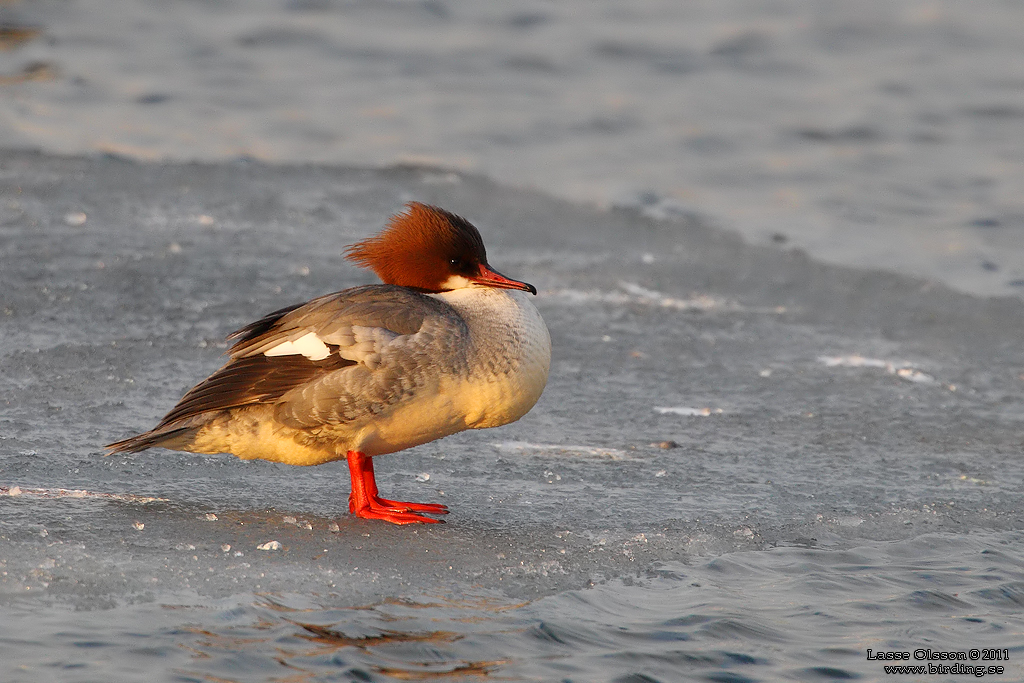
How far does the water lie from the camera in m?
3.50

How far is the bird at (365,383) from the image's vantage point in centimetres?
394

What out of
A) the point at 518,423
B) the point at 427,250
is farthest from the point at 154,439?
the point at 518,423

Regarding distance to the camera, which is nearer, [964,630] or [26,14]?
[964,630]

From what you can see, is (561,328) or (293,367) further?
(561,328)

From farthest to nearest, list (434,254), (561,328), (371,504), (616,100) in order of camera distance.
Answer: (616,100), (561,328), (434,254), (371,504)

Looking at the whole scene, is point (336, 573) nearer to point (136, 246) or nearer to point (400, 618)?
point (400, 618)

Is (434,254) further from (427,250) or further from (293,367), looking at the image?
(293,367)

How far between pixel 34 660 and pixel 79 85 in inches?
316

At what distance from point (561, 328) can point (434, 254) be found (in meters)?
1.94

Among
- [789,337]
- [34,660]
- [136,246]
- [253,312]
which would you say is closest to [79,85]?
[136,246]

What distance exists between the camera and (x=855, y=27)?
1200cm

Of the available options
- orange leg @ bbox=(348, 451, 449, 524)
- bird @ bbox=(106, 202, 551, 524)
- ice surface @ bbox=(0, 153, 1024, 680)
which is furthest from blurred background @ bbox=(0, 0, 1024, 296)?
orange leg @ bbox=(348, 451, 449, 524)

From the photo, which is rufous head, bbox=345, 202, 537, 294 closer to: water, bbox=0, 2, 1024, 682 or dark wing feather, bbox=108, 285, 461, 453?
dark wing feather, bbox=108, 285, 461, 453

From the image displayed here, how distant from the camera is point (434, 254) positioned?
170 inches
